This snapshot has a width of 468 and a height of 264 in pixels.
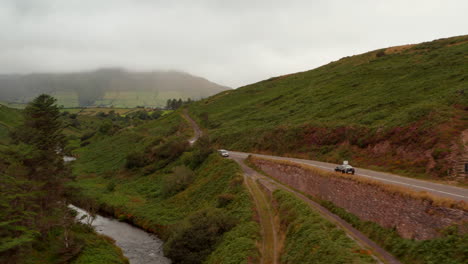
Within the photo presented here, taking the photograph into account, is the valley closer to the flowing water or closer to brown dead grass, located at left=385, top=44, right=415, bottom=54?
the flowing water

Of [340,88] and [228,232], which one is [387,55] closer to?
[340,88]

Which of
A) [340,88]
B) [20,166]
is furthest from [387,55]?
[20,166]

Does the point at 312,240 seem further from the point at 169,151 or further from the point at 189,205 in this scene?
the point at 169,151

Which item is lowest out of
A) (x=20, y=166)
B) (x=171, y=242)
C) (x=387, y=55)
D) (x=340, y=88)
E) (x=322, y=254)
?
(x=171, y=242)

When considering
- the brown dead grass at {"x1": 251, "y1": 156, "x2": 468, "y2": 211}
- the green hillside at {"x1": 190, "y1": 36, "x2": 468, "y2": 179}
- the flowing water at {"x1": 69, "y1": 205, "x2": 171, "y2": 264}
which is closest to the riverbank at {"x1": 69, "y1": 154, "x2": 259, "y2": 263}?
the flowing water at {"x1": 69, "y1": 205, "x2": 171, "y2": 264}

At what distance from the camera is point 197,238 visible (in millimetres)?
33031

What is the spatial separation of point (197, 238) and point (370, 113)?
126 ft

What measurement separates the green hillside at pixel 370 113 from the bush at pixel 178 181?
16.8 metres

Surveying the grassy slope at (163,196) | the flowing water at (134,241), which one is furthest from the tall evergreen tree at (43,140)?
the grassy slope at (163,196)

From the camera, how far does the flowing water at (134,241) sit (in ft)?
118

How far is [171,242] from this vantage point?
A: 34000 mm

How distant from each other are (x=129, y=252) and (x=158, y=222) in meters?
7.87

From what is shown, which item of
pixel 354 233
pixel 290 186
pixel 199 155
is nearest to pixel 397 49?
pixel 199 155

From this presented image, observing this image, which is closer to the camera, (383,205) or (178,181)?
(383,205)
